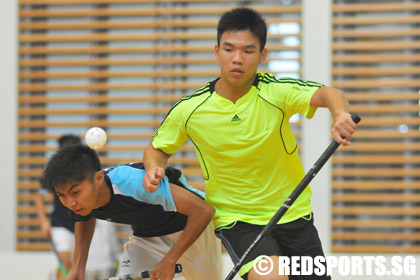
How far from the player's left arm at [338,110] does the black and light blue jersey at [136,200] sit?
66 cm

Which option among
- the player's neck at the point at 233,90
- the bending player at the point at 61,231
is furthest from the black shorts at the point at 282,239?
the bending player at the point at 61,231

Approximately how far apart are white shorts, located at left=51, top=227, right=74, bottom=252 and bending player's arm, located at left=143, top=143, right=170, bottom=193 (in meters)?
2.15

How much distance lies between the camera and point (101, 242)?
4.50m

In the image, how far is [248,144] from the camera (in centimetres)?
253

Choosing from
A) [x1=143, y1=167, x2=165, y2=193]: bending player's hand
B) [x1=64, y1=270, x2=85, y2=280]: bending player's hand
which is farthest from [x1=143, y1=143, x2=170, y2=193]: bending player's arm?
[x1=64, y1=270, x2=85, y2=280]: bending player's hand

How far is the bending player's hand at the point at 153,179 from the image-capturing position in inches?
94.6

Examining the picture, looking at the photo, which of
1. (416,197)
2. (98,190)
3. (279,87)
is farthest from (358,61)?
(98,190)

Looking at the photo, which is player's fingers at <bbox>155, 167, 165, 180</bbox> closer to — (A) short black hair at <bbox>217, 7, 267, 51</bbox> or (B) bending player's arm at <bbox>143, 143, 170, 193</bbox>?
(B) bending player's arm at <bbox>143, 143, 170, 193</bbox>

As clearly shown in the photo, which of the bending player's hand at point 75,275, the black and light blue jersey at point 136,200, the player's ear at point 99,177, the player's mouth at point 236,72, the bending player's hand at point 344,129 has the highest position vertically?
the player's mouth at point 236,72

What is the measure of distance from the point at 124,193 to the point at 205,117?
0.43 metres

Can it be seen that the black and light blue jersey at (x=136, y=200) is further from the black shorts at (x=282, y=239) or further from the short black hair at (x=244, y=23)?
the short black hair at (x=244, y=23)

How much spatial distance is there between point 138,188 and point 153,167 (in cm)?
17

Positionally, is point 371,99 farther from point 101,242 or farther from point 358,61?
point 101,242

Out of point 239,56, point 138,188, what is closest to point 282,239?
point 138,188
